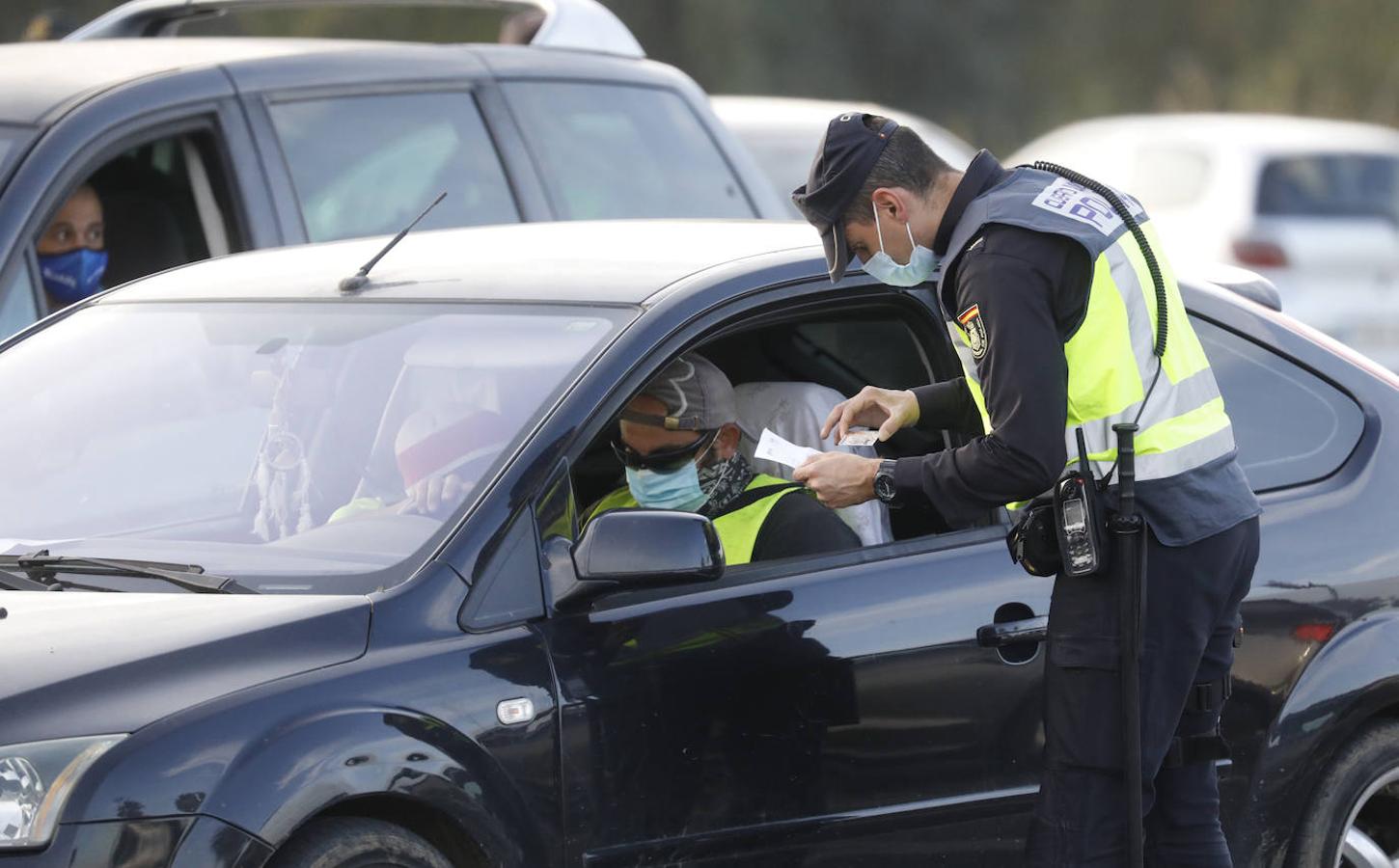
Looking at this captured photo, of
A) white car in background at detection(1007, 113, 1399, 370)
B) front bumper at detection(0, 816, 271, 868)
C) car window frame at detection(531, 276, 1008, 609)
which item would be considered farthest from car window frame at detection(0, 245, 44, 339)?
white car in background at detection(1007, 113, 1399, 370)

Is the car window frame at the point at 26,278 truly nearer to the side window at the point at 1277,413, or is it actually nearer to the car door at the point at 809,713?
the car door at the point at 809,713

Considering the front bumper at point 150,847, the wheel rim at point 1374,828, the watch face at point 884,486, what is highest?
the watch face at point 884,486

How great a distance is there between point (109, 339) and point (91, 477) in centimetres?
39

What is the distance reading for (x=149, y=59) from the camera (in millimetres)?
6008

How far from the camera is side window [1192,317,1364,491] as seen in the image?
436 cm

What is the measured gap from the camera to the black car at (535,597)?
10.3 ft

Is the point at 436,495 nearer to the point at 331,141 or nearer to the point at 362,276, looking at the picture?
the point at 362,276

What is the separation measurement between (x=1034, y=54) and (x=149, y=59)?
1049 inches

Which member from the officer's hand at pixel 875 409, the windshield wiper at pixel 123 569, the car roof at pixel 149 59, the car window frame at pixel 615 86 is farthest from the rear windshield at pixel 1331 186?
the windshield wiper at pixel 123 569

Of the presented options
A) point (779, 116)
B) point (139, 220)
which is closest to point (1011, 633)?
point (139, 220)

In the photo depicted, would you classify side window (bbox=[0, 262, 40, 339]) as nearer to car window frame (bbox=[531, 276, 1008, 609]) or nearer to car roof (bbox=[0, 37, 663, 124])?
car roof (bbox=[0, 37, 663, 124])

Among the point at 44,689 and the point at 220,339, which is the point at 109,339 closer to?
the point at 220,339

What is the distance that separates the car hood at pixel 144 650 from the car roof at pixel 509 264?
829 mm

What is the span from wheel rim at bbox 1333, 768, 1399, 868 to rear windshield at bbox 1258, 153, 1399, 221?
10.1 metres
